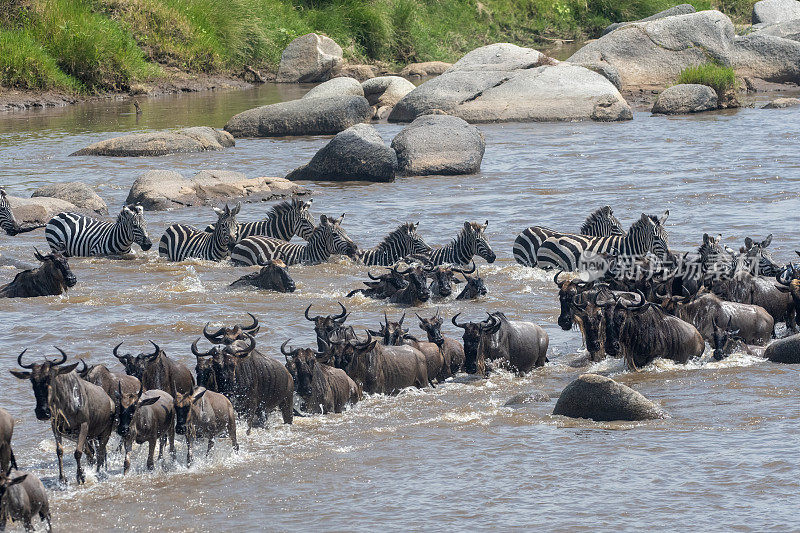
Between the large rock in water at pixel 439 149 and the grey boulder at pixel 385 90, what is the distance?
354 inches

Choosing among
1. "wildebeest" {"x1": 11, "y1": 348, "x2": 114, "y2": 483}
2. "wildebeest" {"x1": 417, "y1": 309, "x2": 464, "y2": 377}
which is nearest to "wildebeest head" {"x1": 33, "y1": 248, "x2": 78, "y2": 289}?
"wildebeest" {"x1": 417, "y1": 309, "x2": 464, "y2": 377}

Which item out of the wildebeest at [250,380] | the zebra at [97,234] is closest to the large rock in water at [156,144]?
the zebra at [97,234]

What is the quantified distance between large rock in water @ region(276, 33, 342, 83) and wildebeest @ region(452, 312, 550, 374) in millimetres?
30582

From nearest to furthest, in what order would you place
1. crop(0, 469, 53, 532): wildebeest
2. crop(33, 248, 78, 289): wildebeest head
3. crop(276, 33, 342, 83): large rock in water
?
crop(0, 469, 53, 532): wildebeest, crop(33, 248, 78, 289): wildebeest head, crop(276, 33, 342, 83): large rock in water

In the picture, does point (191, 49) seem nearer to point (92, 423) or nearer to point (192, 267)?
point (192, 267)

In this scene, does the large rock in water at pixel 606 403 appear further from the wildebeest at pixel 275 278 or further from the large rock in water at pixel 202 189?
the large rock in water at pixel 202 189

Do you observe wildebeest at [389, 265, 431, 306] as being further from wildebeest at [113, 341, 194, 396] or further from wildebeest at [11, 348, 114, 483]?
wildebeest at [11, 348, 114, 483]

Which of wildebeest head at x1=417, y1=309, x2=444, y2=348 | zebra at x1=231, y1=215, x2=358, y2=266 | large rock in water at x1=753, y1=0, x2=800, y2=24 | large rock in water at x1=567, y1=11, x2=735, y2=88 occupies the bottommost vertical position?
wildebeest head at x1=417, y1=309, x2=444, y2=348

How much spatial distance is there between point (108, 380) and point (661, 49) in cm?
2791

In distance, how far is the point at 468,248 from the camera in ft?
44.8

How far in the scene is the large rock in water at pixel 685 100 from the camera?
2827cm

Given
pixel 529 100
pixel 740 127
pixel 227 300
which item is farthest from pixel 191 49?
pixel 227 300

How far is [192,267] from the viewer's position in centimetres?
1406

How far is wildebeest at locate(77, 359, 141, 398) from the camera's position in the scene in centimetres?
768
